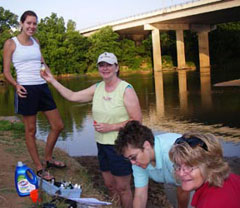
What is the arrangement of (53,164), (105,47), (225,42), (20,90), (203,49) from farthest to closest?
(225,42) → (105,47) → (203,49) → (53,164) → (20,90)

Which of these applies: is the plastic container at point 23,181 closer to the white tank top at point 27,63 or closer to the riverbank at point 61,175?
the riverbank at point 61,175

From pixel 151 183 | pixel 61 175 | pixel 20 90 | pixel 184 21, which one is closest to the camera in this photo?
pixel 20 90

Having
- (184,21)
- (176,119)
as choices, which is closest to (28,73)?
(176,119)

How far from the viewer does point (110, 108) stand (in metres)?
3.55

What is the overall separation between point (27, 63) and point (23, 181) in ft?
5.01

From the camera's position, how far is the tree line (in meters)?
44.8

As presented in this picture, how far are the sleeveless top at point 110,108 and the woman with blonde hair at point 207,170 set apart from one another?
165 centimetres

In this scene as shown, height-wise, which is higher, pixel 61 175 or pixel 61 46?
pixel 61 46

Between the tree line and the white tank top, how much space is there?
1587 inches

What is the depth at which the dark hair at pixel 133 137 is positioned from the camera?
252cm

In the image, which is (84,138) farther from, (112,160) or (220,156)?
(220,156)

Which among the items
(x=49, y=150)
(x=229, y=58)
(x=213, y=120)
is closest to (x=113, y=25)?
(x=229, y=58)

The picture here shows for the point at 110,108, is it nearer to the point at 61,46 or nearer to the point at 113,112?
the point at 113,112

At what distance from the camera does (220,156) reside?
73.8 inches
